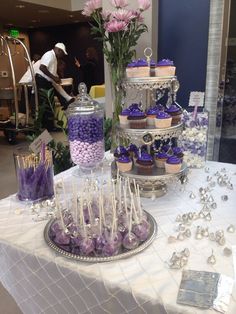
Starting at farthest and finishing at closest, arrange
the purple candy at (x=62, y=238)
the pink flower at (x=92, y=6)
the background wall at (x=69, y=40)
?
the background wall at (x=69, y=40) → the pink flower at (x=92, y=6) → the purple candy at (x=62, y=238)

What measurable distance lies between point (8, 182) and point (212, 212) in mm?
2442

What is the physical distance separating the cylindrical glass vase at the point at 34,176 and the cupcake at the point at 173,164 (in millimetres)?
367

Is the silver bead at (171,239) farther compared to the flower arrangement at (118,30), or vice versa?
the flower arrangement at (118,30)

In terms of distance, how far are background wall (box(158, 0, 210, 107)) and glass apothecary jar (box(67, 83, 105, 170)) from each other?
0.59 m

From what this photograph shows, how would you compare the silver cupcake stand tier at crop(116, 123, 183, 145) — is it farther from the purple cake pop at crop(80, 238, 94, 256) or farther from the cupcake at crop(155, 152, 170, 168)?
the purple cake pop at crop(80, 238, 94, 256)

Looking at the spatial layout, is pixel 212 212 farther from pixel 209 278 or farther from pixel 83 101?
pixel 83 101

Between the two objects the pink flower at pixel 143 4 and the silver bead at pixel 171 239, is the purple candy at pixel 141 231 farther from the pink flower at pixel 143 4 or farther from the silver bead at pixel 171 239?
the pink flower at pixel 143 4

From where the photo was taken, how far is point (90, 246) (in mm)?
659

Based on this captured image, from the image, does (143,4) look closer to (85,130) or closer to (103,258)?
(85,130)

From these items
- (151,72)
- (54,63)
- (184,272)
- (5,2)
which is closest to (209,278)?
(184,272)

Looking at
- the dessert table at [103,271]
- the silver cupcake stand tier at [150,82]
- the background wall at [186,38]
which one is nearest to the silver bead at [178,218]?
the dessert table at [103,271]

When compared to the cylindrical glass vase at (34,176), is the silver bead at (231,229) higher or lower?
lower

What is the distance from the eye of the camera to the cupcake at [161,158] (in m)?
0.96

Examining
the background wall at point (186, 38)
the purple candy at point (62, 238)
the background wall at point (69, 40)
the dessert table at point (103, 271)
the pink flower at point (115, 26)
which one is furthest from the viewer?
the background wall at point (69, 40)
